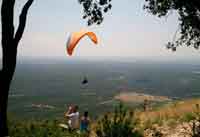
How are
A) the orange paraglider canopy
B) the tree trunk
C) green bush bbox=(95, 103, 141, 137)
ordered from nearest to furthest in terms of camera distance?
green bush bbox=(95, 103, 141, 137)
the tree trunk
the orange paraglider canopy

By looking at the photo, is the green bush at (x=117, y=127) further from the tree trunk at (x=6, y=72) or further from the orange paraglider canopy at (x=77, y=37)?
the orange paraglider canopy at (x=77, y=37)

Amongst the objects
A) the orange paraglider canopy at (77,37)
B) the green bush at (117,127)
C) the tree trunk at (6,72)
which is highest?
the orange paraglider canopy at (77,37)

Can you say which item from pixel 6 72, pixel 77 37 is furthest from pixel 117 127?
pixel 77 37

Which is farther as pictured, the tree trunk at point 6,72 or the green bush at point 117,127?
the tree trunk at point 6,72

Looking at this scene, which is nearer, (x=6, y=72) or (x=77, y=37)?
(x=6, y=72)

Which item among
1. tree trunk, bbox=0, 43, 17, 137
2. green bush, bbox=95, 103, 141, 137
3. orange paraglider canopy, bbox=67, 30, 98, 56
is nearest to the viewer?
green bush, bbox=95, 103, 141, 137

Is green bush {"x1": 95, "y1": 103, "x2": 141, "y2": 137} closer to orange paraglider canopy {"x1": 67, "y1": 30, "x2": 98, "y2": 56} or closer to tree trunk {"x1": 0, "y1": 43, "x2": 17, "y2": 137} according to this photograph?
tree trunk {"x1": 0, "y1": 43, "x2": 17, "y2": 137}

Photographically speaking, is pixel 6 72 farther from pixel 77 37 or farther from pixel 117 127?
pixel 117 127

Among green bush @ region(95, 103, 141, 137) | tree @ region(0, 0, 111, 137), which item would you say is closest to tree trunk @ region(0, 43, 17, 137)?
tree @ region(0, 0, 111, 137)

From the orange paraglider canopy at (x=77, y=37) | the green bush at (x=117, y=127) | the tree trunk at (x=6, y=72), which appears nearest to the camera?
the green bush at (x=117, y=127)

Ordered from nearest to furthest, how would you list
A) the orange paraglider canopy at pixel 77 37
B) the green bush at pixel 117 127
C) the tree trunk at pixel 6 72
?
the green bush at pixel 117 127, the tree trunk at pixel 6 72, the orange paraglider canopy at pixel 77 37

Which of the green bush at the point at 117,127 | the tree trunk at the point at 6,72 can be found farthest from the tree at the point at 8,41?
the green bush at the point at 117,127

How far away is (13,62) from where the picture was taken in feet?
48.8

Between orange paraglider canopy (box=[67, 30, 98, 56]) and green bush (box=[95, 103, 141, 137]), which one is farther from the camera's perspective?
orange paraglider canopy (box=[67, 30, 98, 56])
